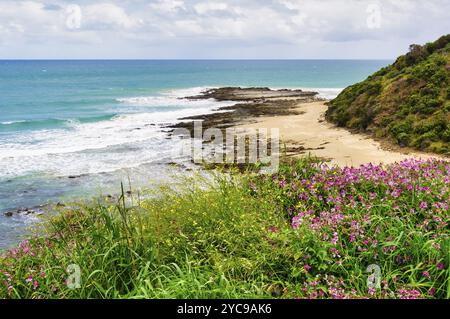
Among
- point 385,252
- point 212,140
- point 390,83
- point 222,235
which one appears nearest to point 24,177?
point 212,140

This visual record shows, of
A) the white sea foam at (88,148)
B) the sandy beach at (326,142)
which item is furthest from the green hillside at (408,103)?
the white sea foam at (88,148)

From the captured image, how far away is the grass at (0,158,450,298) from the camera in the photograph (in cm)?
416

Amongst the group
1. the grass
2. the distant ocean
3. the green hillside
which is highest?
the green hillside

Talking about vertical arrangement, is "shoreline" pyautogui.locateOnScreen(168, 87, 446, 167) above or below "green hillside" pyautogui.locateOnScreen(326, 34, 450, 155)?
below

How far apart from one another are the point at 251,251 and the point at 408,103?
20414mm

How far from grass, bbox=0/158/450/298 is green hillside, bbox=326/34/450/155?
545 inches

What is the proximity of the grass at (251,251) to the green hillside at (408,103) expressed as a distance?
13.8m

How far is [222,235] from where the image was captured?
5102 mm

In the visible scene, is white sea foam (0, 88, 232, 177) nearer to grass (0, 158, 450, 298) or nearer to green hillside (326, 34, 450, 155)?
green hillside (326, 34, 450, 155)

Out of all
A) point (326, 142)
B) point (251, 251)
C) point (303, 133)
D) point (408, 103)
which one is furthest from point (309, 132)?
point (251, 251)

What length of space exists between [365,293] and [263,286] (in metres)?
0.97

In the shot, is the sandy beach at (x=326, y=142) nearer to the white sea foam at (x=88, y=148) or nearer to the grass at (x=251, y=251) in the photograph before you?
the white sea foam at (x=88, y=148)

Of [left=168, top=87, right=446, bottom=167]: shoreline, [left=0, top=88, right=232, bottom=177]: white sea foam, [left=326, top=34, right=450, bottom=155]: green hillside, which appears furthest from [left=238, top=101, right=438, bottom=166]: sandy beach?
[left=0, top=88, right=232, bottom=177]: white sea foam

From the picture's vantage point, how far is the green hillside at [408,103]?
756 inches
